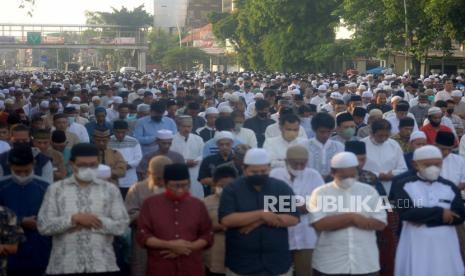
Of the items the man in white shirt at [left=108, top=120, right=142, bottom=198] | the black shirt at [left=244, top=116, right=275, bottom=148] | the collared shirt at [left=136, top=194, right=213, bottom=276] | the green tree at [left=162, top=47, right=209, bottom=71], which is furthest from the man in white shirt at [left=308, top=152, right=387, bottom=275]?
the green tree at [left=162, top=47, right=209, bottom=71]

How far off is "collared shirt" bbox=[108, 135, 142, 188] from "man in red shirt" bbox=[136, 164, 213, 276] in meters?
4.29

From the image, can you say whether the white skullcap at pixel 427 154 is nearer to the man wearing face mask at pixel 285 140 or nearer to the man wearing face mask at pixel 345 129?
the man wearing face mask at pixel 285 140

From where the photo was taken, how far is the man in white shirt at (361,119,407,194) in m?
10.0

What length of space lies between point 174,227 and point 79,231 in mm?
758

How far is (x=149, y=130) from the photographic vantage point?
13406mm

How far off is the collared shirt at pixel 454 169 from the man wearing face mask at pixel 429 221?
1.48 meters

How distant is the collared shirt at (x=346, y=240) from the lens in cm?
754

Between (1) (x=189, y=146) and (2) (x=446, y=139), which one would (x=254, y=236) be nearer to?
(2) (x=446, y=139)

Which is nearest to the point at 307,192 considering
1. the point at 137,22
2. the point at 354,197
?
the point at 354,197

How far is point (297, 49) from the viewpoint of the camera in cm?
5728

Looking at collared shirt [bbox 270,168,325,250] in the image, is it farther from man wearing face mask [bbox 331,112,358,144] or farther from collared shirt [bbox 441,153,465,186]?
man wearing face mask [bbox 331,112,358,144]

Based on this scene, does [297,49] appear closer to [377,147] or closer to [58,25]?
[58,25]

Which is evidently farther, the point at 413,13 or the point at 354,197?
the point at 413,13

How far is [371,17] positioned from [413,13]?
4247mm
